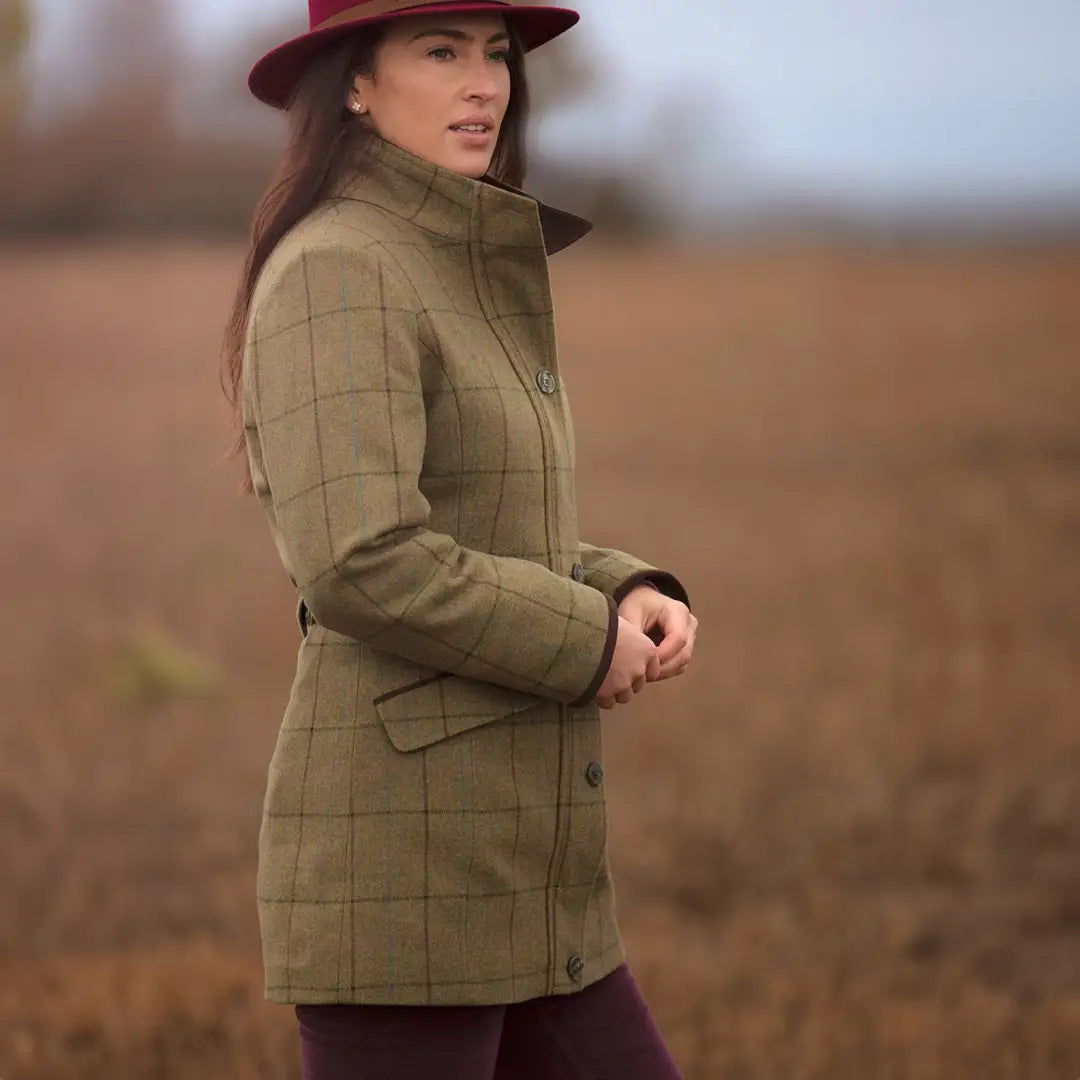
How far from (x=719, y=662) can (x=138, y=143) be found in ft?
10.3

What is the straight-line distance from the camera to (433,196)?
4.03ft

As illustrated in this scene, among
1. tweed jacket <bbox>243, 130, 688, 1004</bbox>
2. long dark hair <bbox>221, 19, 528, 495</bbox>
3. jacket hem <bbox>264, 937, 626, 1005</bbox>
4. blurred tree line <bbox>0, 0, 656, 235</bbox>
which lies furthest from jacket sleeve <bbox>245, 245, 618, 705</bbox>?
blurred tree line <bbox>0, 0, 656, 235</bbox>

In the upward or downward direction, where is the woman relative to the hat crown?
downward

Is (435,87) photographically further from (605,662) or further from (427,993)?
(427,993)

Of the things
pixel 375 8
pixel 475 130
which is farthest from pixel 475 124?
pixel 375 8

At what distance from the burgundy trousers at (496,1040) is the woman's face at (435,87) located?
25.4 inches

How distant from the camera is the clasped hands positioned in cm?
120

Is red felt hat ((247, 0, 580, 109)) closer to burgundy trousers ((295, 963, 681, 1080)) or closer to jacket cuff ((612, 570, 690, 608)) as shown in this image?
jacket cuff ((612, 570, 690, 608))

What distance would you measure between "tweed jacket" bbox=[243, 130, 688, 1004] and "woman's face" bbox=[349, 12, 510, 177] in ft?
0.08

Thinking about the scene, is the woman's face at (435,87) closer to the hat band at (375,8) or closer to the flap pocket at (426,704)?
the hat band at (375,8)

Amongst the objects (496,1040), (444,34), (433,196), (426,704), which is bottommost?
(496,1040)

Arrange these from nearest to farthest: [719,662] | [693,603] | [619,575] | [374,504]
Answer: [374,504], [619,575], [719,662], [693,603]

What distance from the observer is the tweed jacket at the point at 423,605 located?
1122 mm

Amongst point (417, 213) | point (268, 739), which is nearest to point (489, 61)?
point (417, 213)
